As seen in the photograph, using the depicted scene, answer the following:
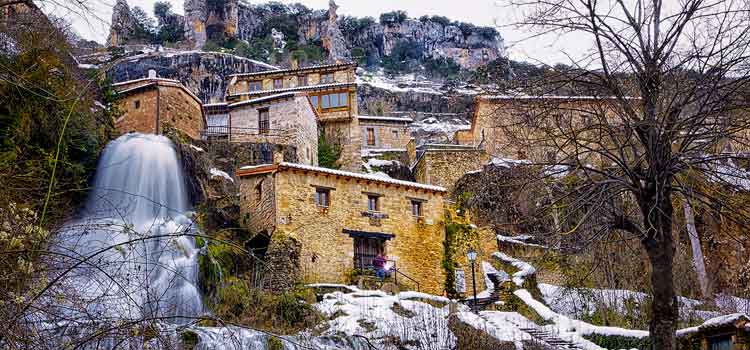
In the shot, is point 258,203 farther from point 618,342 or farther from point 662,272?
point 662,272

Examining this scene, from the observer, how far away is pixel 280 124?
1351 inches

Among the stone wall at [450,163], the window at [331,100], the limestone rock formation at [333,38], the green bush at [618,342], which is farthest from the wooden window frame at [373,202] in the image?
the limestone rock formation at [333,38]

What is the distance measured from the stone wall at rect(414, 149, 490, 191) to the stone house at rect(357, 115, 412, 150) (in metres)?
10.5

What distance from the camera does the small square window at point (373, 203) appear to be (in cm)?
2680

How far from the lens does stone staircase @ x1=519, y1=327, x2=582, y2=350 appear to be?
19.4 meters

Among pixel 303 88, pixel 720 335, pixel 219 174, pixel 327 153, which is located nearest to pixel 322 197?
pixel 219 174

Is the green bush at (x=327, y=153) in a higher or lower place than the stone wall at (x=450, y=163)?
higher

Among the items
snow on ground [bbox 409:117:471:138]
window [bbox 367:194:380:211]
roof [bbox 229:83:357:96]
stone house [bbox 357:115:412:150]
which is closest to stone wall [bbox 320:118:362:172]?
roof [bbox 229:83:357:96]

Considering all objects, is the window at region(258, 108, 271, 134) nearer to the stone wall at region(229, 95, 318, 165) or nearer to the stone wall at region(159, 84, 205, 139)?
the stone wall at region(229, 95, 318, 165)

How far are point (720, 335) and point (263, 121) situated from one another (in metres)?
22.7

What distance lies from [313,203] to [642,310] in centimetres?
1062

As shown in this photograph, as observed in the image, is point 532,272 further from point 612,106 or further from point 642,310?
point 612,106

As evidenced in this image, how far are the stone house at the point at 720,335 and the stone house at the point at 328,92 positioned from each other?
77.0 ft

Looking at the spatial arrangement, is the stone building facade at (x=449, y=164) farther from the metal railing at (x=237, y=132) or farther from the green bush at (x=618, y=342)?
the green bush at (x=618, y=342)
